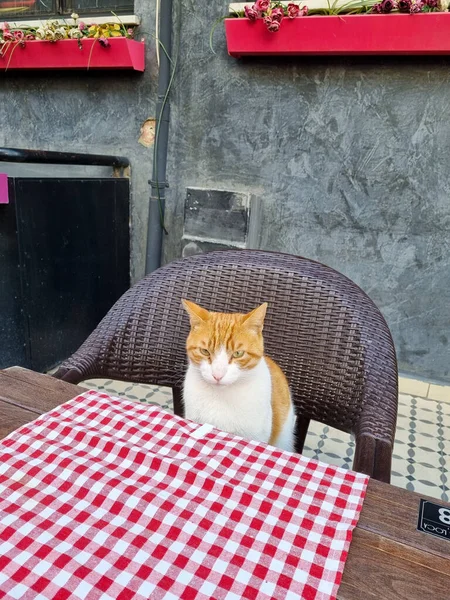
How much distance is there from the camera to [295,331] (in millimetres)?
1070

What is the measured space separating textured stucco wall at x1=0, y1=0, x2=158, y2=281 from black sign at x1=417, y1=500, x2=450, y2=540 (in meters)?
2.27

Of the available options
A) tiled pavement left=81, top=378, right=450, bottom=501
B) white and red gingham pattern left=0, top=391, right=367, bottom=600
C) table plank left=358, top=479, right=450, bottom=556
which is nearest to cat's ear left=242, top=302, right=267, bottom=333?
white and red gingham pattern left=0, top=391, right=367, bottom=600

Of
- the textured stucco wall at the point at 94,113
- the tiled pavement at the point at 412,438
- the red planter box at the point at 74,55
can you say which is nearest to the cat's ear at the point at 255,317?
the tiled pavement at the point at 412,438

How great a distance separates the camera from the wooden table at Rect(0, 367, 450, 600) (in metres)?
0.43

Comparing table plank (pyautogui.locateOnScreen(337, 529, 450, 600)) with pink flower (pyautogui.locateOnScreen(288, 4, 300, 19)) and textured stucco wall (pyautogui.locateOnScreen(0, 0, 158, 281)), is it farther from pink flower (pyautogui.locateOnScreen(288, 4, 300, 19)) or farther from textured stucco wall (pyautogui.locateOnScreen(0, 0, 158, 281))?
textured stucco wall (pyautogui.locateOnScreen(0, 0, 158, 281))

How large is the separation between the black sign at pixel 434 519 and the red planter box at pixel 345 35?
1.89 metres

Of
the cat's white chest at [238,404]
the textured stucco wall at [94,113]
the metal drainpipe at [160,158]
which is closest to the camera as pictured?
the cat's white chest at [238,404]

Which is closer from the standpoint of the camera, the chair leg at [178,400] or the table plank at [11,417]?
the table plank at [11,417]

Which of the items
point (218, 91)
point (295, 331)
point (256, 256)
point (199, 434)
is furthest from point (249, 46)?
point (199, 434)

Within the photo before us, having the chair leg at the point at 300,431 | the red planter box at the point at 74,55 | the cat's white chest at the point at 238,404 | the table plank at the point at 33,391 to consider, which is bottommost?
the chair leg at the point at 300,431

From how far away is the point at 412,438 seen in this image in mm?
1914

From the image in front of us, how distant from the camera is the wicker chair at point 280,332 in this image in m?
0.98

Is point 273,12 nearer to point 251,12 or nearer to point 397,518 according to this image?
point 251,12

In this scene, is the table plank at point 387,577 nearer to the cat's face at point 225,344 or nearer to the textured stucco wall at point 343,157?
the cat's face at point 225,344
